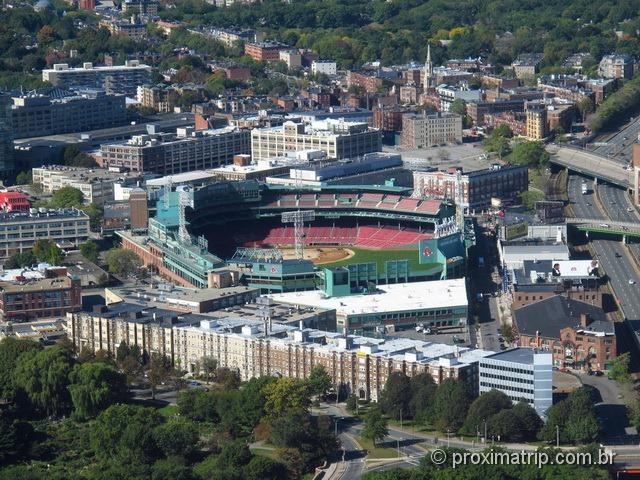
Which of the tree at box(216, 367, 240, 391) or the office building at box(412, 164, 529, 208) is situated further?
the office building at box(412, 164, 529, 208)

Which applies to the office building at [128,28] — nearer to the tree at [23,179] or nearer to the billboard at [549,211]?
the tree at [23,179]

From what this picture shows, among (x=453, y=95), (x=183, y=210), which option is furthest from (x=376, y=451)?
(x=453, y=95)

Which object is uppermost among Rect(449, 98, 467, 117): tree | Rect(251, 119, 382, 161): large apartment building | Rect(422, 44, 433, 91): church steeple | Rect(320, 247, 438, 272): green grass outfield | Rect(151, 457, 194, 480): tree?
Rect(422, 44, 433, 91): church steeple

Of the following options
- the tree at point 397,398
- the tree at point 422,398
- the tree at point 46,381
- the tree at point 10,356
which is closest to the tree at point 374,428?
the tree at point 422,398

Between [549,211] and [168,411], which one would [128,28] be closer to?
[549,211]

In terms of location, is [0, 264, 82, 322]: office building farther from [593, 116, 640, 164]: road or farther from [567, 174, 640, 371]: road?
[593, 116, 640, 164]: road

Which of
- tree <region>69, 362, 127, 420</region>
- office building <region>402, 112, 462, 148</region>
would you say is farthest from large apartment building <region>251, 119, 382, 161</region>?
tree <region>69, 362, 127, 420</region>
